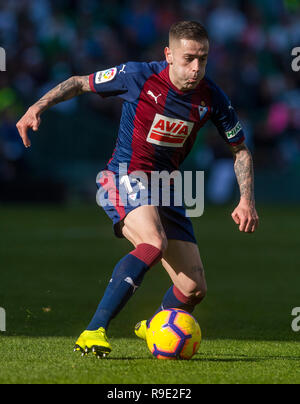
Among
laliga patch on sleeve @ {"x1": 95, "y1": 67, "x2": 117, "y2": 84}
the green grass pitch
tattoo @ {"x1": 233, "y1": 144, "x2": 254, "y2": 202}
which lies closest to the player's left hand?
tattoo @ {"x1": 233, "y1": 144, "x2": 254, "y2": 202}

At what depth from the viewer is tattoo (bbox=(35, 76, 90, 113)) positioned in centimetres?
557

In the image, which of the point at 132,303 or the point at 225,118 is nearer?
the point at 225,118

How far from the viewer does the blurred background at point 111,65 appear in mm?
17938

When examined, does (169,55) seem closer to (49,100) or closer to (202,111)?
(202,111)

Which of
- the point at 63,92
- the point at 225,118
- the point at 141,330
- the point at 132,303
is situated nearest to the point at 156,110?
the point at 225,118

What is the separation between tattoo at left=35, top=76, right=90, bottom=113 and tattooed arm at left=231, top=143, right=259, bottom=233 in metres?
1.15

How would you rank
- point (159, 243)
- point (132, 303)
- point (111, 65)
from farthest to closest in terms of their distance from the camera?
point (111, 65) < point (132, 303) < point (159, 243)

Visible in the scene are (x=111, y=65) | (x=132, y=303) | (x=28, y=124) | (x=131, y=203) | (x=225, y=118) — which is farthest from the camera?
(x=111, y=65)

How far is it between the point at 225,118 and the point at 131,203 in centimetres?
91

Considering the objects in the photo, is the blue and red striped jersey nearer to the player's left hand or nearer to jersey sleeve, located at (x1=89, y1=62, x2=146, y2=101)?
jersey sleeve, located at (x1=89, y1=62, x2=146, y2=101)

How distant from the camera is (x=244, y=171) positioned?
6039 mm

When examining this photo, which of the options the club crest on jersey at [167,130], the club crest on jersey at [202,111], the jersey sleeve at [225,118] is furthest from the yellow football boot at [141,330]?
the club crest on jersey at [202,111]

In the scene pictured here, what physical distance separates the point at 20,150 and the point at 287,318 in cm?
1112
